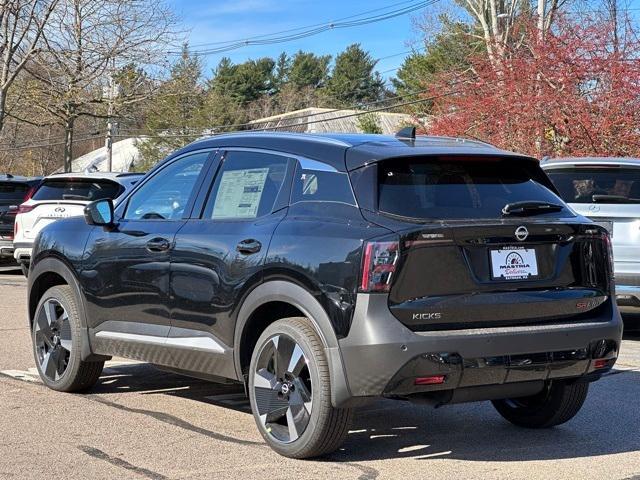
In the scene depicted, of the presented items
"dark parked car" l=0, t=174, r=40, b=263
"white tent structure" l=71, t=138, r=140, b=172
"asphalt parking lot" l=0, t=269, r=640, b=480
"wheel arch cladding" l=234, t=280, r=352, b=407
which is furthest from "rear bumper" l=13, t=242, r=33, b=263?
"white tent structure" l=71, t=138, r=140, b=172

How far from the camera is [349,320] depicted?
5.13 metres

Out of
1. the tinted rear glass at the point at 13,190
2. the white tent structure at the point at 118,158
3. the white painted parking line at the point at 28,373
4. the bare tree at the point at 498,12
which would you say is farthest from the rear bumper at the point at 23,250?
the white tent structure at the point at 118,158

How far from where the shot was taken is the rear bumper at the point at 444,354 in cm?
506

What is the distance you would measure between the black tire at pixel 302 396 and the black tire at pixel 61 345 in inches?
75.2

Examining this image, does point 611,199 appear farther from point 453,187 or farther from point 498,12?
point 498,12

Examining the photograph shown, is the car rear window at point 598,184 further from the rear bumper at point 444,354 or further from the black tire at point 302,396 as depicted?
the black tire at point 302,396

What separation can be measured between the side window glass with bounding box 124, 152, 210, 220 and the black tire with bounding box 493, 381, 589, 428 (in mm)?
2414

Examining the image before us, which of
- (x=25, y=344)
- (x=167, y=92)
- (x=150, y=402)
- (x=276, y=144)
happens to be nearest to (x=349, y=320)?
(x=276, y=144)

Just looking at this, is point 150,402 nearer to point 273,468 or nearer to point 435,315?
point 273,468

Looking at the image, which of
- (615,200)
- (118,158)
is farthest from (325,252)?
(118,158)

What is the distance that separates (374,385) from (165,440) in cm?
154

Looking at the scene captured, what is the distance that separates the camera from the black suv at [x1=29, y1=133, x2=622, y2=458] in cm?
514

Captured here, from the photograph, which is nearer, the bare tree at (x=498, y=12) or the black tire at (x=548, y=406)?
the black tire at (x=548, y=406)

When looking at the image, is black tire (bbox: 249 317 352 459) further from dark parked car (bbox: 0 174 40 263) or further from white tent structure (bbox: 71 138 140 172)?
white tent structure (bbox: 71 138 140 172)
